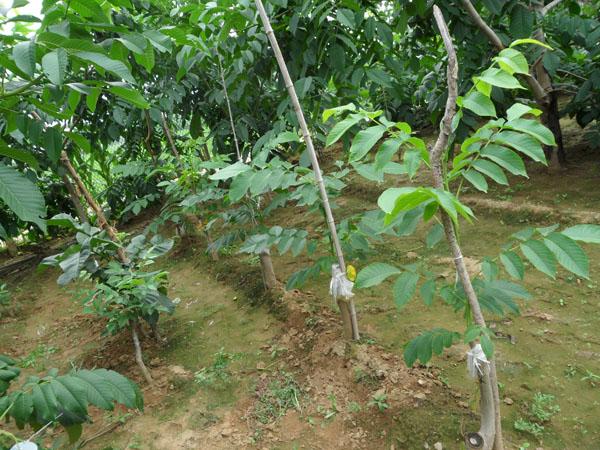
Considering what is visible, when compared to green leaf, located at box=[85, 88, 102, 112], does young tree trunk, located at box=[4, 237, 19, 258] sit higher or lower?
lower

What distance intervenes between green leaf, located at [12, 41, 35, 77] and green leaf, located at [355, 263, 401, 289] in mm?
879

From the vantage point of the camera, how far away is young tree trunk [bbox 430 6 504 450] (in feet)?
3.26

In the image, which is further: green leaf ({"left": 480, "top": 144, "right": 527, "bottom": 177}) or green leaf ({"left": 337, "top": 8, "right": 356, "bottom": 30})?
green leaf ({"left": 337, "top": 8, "right": 356, "bottom": 30})

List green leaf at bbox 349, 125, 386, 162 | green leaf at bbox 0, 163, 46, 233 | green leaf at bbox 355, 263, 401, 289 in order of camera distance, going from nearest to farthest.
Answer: green leaf at bbox 0, 163, 46, 233, green leaf at bbox 349, 125, 386, 162, green leaf at bbox 355, 263, 401, 289

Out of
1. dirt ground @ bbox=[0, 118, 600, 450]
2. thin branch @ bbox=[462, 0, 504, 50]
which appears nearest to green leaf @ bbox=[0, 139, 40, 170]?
dirt ground @ bbox=[0, 118, 600, 450]

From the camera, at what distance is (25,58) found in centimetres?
81

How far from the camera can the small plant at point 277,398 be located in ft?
5.94

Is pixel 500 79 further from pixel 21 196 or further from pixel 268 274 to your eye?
pixel 268 274

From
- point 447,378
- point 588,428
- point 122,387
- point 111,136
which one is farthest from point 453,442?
point 111,136

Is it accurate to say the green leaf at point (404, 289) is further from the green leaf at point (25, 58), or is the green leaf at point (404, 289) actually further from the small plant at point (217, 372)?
the small plant at point (217, 372)

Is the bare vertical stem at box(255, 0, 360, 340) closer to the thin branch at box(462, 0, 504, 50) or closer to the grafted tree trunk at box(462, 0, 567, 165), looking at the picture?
the thin branch at box(462, 0, 504, 50)

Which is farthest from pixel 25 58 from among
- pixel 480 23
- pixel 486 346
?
pixel 480 23

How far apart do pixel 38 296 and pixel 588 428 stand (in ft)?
14.9

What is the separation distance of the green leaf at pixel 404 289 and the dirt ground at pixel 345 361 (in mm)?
381
